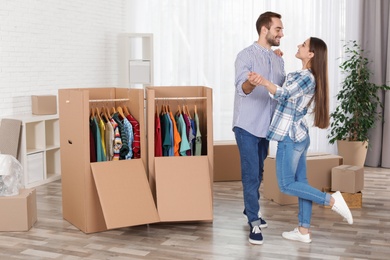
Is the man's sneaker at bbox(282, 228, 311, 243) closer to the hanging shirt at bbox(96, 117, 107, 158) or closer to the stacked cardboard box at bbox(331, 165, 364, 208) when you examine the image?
the stacked cardboard box at bbox(331, 165, 364, 208)

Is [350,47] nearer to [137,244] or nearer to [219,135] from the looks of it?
[219,135]

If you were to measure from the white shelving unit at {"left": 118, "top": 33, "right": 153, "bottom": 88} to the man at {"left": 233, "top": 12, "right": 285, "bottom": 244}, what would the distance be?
4131mm

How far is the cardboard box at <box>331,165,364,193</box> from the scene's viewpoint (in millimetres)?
5105

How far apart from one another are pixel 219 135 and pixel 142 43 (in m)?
1.69

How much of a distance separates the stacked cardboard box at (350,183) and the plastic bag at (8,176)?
8.85ft

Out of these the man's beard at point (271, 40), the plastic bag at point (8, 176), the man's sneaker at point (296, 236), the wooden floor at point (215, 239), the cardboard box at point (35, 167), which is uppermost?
the man's beard at point (271, 40)

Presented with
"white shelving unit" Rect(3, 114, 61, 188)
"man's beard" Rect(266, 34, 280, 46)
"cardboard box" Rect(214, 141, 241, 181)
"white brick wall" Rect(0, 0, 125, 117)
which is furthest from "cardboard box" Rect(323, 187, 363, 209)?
"white brick wall" Rect(0, 0, 125, 117)

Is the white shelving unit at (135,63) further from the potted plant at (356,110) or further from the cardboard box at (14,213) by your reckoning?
the cardboard box at (14,213)

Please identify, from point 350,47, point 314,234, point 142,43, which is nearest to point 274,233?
point 314,234

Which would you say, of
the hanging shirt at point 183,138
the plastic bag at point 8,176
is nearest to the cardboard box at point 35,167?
the plastic bag at point 8,176

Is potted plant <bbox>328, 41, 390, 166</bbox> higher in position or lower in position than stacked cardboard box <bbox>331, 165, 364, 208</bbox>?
higher

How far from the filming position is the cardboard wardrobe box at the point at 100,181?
13.9 ft

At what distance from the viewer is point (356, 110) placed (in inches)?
274

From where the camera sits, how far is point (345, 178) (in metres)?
5.14
